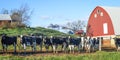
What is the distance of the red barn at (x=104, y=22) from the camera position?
49031 mm

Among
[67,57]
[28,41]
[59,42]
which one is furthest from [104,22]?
[67,57]

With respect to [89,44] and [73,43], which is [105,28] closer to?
[89,44]

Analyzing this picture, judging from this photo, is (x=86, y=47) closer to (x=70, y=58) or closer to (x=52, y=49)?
(x=52, y=49)

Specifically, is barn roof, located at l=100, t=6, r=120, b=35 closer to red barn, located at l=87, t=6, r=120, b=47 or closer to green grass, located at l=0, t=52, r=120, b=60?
red barn, located at l=87, t=6, r=120, b=47

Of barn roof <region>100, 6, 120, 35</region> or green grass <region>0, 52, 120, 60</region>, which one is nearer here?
green grass <region>0, 52, 120, 60</region>

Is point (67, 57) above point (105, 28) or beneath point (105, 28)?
beneath

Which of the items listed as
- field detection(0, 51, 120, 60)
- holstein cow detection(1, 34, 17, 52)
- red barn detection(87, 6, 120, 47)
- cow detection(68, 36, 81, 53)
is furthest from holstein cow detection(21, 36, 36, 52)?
red barn detection(87, 6, 120, 47)

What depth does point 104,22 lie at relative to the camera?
5112 cm

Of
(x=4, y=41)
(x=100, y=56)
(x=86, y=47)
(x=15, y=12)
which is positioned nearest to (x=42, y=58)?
(x=100, y=56)

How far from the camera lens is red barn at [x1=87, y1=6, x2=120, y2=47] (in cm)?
4903

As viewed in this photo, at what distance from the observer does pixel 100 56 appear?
23.0 metres

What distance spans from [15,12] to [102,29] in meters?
33.6

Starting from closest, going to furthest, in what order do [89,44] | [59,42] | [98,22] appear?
1. [59,42]
2. [89,44]
3. [98,22]

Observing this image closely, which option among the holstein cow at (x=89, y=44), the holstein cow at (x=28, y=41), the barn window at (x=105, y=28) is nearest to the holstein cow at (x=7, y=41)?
the holstein cow at (x=28, y=41)
